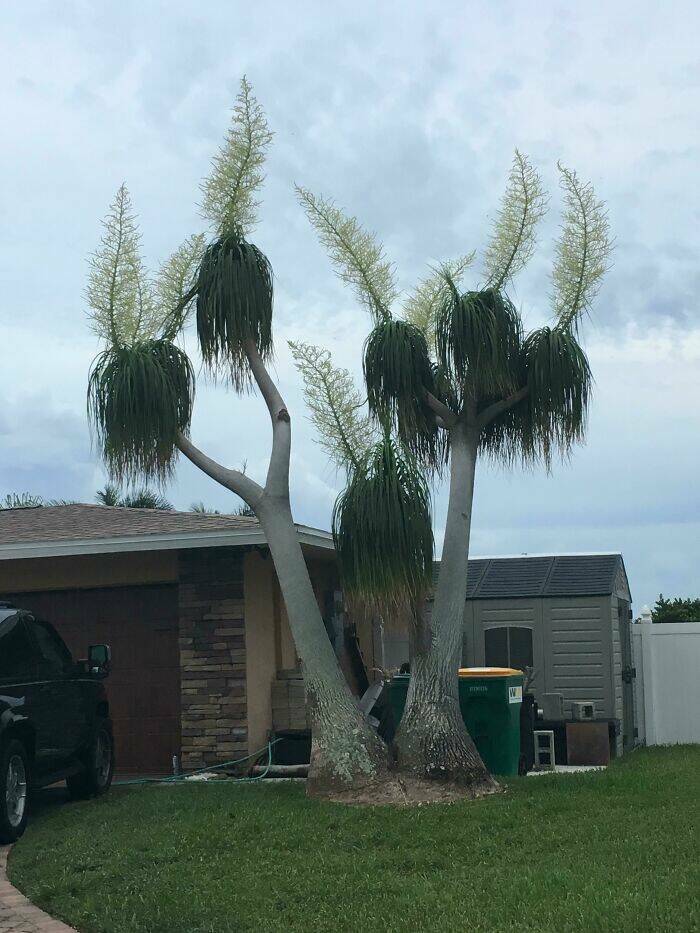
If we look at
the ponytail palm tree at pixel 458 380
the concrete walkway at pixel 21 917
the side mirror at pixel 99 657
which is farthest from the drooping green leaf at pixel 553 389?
the concrete walkway at pixel 21 917

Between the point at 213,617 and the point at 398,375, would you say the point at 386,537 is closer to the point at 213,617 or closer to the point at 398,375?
the point at 398,375

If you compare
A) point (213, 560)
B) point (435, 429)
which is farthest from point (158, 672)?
point (435, 429)

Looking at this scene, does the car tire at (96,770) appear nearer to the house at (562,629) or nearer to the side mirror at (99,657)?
the side mirror at (99,657)

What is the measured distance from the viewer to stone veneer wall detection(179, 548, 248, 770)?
12930 mm

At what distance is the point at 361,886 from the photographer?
6.94m

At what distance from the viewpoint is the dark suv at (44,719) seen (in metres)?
9.27

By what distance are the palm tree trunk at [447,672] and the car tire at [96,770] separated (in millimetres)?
3026

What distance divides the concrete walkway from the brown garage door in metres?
Result: 6.31

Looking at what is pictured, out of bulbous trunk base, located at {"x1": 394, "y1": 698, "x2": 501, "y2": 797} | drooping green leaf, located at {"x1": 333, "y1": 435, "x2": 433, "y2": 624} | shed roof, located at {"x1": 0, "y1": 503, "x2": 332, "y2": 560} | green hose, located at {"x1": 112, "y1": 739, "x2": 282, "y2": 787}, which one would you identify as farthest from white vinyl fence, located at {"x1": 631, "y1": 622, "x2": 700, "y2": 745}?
drooping green leaf, located at {"x1": 333, "y1": 435, "x2": 433, "y2": 624}

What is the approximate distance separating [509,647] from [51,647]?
266 inches

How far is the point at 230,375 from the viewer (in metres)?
11.3

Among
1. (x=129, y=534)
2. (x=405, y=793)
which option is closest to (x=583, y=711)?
(x=405, y=793)

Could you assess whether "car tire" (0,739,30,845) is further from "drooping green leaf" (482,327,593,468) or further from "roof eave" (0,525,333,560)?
"drooping green leaf" (482,327,593,468)

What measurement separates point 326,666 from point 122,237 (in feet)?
14.9
